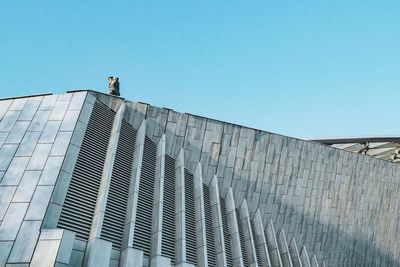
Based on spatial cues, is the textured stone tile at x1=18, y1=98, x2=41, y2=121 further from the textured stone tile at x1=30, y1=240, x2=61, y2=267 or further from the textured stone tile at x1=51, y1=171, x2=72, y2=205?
the textured stone tile at x1=30, y1=240, x2=61, y2=267

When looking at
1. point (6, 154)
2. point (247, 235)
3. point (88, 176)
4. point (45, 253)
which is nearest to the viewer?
point (45, 253)

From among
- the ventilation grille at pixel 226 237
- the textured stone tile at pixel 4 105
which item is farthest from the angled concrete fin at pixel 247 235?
the textured stone tile at pixel 4 105

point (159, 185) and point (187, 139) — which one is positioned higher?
point (187, 139)

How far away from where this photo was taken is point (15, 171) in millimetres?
12234

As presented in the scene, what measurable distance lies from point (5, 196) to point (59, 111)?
17.0 ft

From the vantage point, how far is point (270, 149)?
2027cm

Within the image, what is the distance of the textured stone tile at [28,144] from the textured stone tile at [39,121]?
33 centimetres

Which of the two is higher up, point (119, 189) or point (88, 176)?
point (88, 176)

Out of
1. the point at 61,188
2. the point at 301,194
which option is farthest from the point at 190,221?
the point at 301,194

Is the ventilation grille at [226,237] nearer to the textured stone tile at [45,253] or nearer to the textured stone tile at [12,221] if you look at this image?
the textured stone tile at [45,253]

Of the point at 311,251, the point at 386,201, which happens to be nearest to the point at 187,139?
the point at 311,251

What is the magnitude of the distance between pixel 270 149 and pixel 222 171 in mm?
3289

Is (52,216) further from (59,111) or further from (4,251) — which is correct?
(59,111)

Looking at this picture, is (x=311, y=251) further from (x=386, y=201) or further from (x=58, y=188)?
(x=58, y=188)
